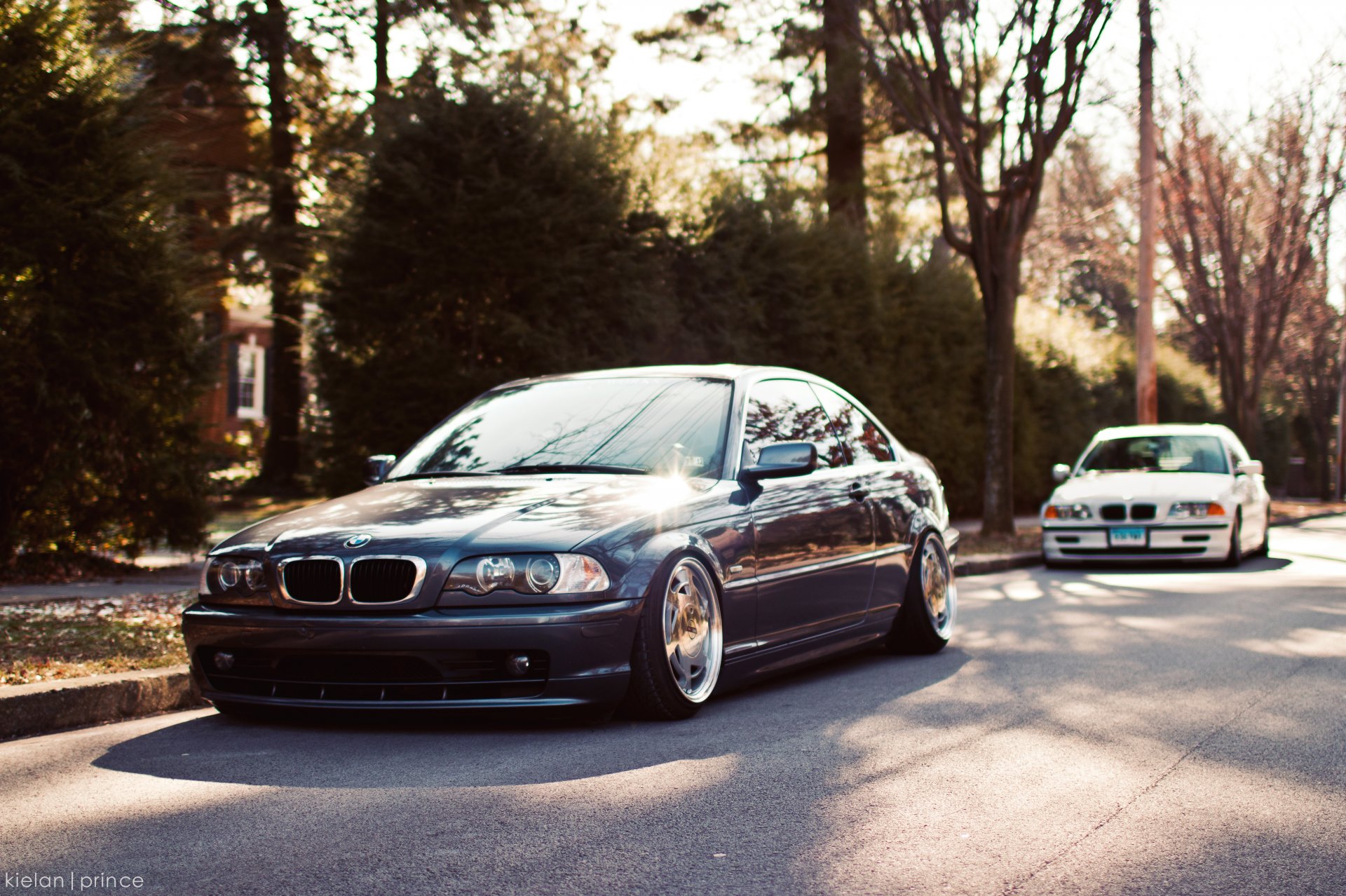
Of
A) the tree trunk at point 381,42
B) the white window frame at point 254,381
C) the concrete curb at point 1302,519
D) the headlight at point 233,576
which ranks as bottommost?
the concrete curb at point 1302,519

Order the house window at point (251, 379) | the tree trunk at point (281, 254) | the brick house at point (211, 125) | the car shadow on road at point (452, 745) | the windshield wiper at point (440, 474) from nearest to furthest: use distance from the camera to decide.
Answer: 1. the car shadow on road at point (452, 745)
2. the windshield wiper at point (440, 474)
3. the brick house at point (211, 125)
4. the tree trunk at point (281, 254)
5. the house window at point (251, 379)

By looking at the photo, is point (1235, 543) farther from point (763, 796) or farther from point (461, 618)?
point (763, 796)

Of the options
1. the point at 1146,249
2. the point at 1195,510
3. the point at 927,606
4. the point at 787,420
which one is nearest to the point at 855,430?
the point at 787,420

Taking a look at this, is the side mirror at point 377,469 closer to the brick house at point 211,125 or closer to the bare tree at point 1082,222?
the brick house at point 211,125

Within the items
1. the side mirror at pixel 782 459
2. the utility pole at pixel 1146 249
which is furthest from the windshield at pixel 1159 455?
the side mirror at pixel 782 459

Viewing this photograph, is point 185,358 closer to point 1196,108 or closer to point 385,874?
point 385,874

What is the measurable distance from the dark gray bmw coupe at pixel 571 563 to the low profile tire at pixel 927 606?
15.3 inches

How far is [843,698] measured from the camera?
21.9ft

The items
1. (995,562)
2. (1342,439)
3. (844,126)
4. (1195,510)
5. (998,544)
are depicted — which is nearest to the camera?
(1195,510)

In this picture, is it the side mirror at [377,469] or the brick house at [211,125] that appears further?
the brick house at [211,125]

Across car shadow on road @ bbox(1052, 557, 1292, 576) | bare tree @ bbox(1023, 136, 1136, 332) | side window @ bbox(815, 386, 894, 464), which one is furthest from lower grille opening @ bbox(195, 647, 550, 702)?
bare tree @ bbox(1023, 136, 1136, 332)

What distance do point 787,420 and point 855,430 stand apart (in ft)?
2.85

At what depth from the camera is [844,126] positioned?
23781 millimetres

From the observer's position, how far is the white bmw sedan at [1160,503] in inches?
575
